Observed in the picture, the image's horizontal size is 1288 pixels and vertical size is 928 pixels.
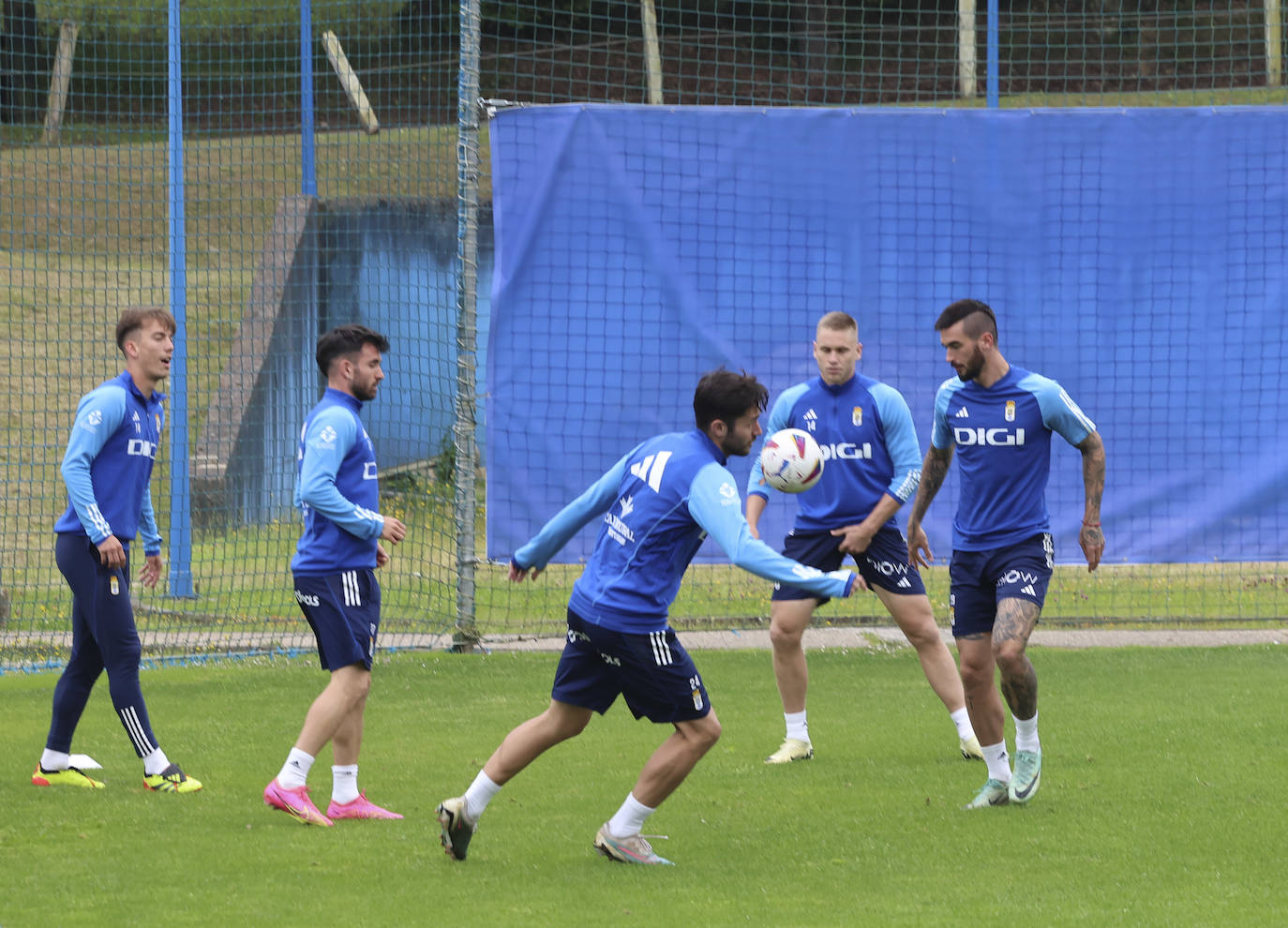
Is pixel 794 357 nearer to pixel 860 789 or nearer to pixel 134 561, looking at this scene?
pixel 860 789

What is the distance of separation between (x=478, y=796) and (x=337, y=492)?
1274mm

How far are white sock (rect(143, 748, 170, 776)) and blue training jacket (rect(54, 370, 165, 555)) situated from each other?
915mm

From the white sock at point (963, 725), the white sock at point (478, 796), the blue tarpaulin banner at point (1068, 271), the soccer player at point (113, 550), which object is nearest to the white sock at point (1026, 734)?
the white sock at point (963, 725)

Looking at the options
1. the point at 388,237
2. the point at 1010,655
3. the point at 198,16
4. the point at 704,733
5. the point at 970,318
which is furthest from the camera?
the point at 198,16

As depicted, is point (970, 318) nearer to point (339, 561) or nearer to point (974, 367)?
point (974, 367)

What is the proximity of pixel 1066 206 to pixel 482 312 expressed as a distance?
4915 millimetres

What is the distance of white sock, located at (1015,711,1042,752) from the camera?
599 cm

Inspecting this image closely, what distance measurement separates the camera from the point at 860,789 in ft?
20.7

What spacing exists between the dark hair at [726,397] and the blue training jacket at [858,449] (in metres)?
1.99

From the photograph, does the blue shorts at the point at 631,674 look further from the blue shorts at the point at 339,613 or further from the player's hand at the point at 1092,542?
the player's hand at the point at 1092,542

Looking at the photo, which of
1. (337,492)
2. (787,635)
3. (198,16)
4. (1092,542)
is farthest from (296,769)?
(198,16)

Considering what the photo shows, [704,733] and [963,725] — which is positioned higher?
[704,733]

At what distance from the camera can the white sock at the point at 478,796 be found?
5164mm

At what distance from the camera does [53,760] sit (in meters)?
6.41
